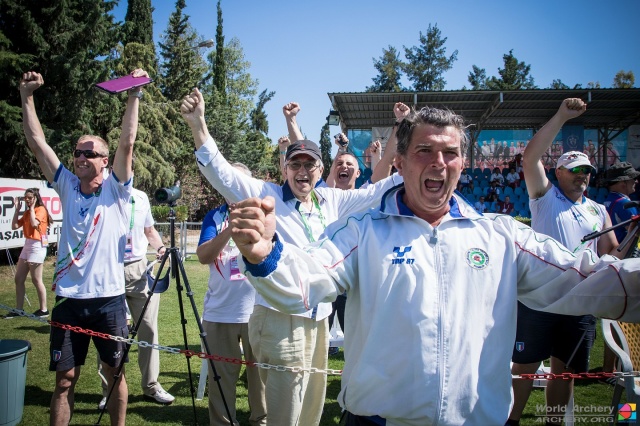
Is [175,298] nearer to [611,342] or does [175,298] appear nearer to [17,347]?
[17,347]

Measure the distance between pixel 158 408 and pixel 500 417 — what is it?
→ 3.83 metres

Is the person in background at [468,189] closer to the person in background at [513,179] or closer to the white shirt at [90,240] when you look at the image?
the person in background at [513,179]

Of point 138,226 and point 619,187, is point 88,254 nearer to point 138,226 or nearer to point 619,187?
point 138,226

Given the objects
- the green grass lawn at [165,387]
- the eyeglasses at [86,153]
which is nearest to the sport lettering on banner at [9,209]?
the green grass lawn at [165,387]

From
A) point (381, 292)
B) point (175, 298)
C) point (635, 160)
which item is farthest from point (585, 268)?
point (635, 160)

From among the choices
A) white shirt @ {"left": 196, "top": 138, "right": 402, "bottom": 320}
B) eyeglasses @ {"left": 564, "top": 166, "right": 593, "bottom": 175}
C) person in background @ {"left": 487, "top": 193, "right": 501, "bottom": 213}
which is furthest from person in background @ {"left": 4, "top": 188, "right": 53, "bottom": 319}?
person in background @ {"left": 487, "top": 193, "right": 501, "bottom": 213}

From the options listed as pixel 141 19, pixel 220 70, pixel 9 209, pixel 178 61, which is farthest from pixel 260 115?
pixel 9 209

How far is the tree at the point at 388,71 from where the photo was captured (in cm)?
5650

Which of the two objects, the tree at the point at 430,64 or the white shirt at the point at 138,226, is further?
the tree at the point at 430,64

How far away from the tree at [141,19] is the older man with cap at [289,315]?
108 ft

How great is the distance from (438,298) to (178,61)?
1598 inches

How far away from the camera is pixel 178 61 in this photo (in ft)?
124

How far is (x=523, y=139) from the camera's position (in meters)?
23.9

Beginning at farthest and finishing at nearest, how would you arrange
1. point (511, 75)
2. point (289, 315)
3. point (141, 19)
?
point (511, 75), point (141, 19), point (289, 315)
